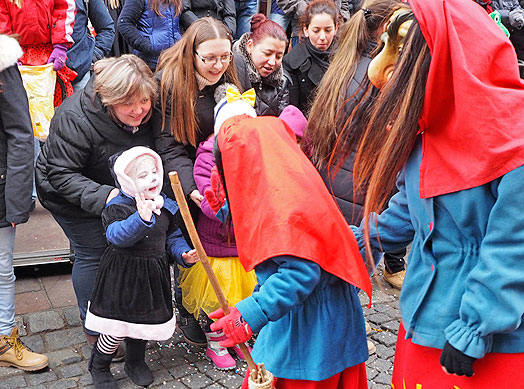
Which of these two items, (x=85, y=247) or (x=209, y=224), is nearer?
(x=85, y=247)

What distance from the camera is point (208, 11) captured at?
18.2 feet

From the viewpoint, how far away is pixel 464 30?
164cm

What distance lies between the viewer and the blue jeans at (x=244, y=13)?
609 cm

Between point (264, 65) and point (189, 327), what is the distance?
176cm

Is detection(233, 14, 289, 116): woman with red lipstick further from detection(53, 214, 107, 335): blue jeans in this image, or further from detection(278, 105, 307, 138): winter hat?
detection(53, 214, 107, 335): blue jeans

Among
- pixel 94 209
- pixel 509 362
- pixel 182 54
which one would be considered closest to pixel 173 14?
pixel 182 54

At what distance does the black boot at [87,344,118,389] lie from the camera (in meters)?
3.26

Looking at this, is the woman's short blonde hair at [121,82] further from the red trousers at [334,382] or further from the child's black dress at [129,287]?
the red trousers at [334,382]

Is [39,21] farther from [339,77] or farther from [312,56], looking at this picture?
[339,77]

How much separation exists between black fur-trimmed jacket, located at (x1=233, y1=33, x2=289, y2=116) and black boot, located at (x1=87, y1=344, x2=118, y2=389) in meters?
1.78

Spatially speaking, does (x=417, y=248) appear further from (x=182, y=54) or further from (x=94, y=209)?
(x=182, y=54)

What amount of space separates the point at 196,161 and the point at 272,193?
62.9 inches

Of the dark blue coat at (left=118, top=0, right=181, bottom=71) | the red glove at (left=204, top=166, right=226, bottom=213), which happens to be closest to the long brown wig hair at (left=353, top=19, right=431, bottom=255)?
the red glove at (left=204, top=166, right=226, bottom=213)

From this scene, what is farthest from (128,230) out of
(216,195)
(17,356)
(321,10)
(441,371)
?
(321,10)
